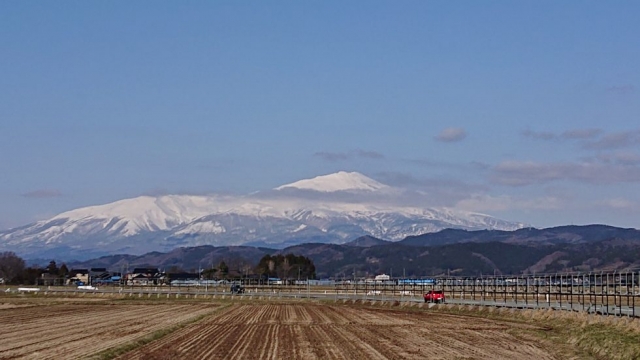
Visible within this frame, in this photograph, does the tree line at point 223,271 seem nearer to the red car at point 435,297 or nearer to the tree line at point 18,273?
the tree line at point 18,273

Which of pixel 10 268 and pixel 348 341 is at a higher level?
pixel 10 268

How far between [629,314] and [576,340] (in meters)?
5.93

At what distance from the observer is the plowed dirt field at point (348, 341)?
29078 mm

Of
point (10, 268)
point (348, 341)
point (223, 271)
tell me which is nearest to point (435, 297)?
point (348, 341)

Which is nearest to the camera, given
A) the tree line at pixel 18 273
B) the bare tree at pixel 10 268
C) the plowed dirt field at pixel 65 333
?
the plowed dirt field at pixel 65 333

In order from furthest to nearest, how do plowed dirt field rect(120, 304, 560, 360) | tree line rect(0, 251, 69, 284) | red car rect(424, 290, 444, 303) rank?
tree line rect(0, 251, 69, 284), red car rect(424, 290, 444, 303), plowed dirt field rect(120, 304, 560, 360)

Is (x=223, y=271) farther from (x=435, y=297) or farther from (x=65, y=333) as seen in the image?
(x=65, y=333)

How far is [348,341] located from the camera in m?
34.2

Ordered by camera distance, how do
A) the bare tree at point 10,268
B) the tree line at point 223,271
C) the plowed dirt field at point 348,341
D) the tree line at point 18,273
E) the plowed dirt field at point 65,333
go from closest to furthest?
the plowed dirt field at point 348,341
the plowed dirt field at point 65,333
the tree line at point 18,273
the tree line at point 223,271
the bare tree at point 10,268

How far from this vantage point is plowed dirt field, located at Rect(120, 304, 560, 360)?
95.4 ft

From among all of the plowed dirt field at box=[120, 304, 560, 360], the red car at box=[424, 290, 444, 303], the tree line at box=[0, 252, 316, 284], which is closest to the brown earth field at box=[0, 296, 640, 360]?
the plowed dirt field at box=[120, 304, 560, 360]

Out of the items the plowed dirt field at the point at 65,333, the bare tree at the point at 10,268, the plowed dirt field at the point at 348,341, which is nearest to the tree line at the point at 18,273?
the bare tree at the point at 10,268

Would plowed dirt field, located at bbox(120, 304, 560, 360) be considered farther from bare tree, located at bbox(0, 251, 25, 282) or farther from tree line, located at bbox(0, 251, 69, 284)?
bare tree, located at bbox(0, 251, 25, 282)

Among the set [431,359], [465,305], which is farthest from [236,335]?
[465,305]
